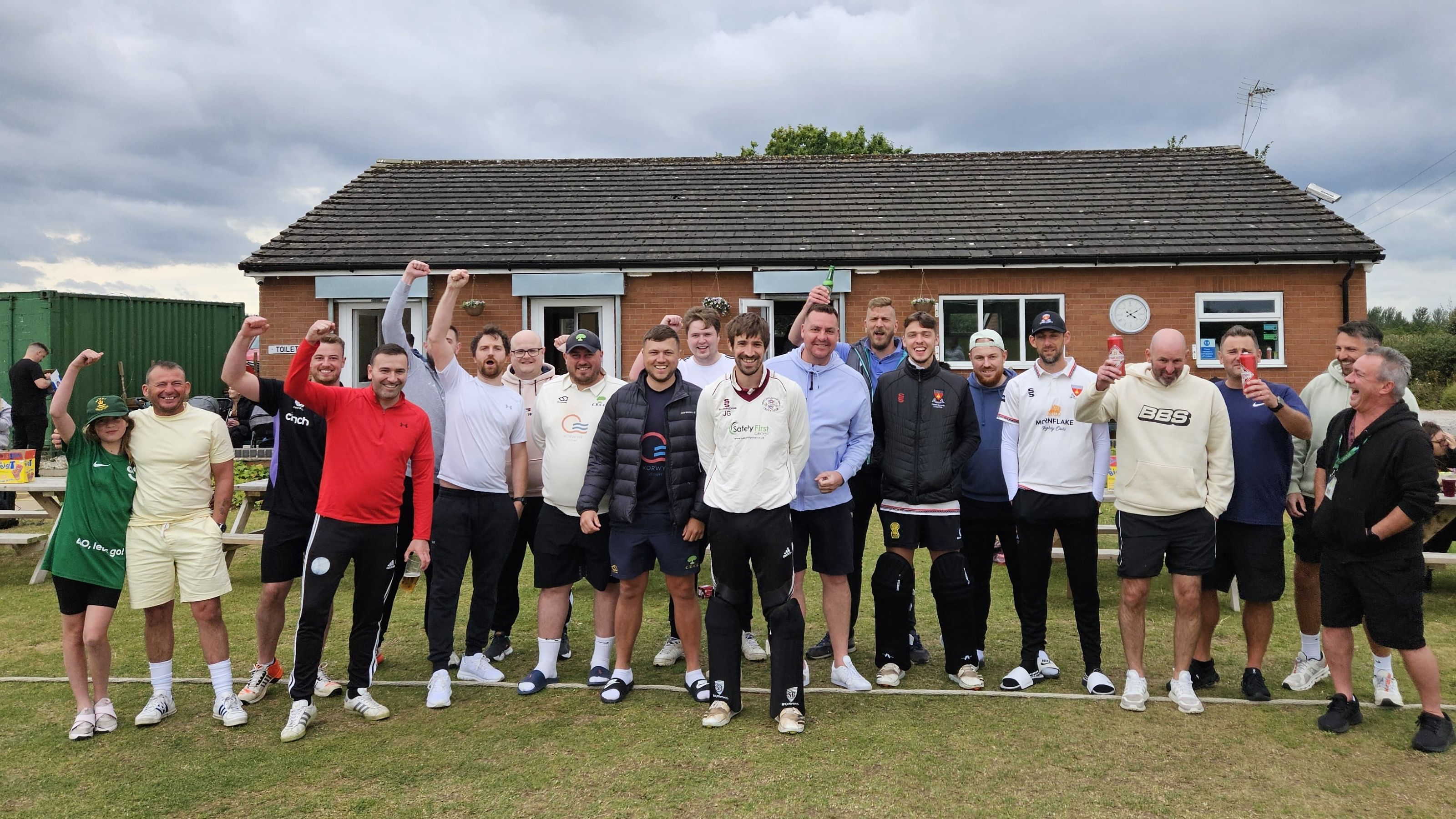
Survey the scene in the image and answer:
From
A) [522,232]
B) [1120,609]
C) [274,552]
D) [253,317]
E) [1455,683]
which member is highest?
[522,232]

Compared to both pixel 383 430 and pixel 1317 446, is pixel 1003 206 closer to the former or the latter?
pixel 1317 446

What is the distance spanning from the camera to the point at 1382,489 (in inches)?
156

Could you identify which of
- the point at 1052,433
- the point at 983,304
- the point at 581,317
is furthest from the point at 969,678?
the point at 581,317

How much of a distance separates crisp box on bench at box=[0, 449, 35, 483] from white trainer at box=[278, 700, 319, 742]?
5648 millimetres

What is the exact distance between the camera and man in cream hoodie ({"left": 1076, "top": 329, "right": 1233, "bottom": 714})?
14.2ft

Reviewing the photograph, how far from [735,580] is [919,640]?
1.56 metres

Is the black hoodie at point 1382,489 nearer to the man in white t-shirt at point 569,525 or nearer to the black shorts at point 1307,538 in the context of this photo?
the black shorts at point 1307,538

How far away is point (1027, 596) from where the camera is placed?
476cm

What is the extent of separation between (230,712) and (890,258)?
→ 11832 mm

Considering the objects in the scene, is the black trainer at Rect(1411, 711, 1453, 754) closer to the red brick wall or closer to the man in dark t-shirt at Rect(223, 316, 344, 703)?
the man in dark t-shirt at Rect(223, 316, 344, 703)

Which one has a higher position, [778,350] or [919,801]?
[778,350]

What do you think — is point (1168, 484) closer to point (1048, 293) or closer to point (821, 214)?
point (1048, 293)

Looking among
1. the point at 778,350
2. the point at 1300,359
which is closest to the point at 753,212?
the point at 778,350

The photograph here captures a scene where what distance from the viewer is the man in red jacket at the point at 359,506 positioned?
4.18m
